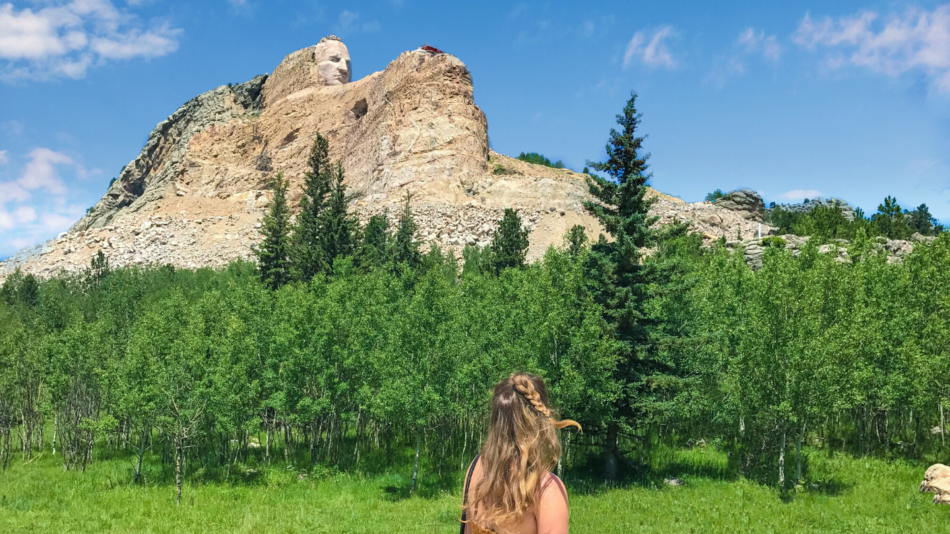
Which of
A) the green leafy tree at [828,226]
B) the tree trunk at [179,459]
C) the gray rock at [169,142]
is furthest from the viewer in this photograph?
the gray rock at [169,142]

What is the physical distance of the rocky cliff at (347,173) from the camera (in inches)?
3472

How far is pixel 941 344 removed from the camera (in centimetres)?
2431

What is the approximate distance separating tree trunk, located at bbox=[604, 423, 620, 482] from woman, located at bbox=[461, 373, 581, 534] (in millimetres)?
21333

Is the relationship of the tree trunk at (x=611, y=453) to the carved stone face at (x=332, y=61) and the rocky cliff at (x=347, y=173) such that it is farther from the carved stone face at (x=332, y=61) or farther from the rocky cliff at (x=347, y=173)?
the carved stone face at (x=332, y=61)

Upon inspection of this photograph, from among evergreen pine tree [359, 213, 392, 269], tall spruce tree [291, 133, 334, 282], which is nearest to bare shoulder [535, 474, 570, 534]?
tall spruce tree [291, 133, 334, 282]

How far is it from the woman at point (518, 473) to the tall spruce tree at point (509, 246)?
154 feet

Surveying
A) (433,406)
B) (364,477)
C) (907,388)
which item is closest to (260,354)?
(364,477)

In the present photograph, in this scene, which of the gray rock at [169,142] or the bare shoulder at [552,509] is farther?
the gray rock at [169,142]

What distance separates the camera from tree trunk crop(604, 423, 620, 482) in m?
23.2

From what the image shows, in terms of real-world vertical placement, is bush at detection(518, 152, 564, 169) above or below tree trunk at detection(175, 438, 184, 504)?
above

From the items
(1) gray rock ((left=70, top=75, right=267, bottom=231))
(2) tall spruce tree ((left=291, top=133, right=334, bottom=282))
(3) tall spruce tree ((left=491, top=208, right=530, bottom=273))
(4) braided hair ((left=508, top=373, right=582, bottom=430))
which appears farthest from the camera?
(1) gray rock ((left=70, top=75, right=267, bottom=231))

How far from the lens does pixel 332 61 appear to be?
409 feet

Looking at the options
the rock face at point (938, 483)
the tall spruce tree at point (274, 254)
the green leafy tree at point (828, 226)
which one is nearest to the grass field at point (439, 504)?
the rock face at point (938, 483)

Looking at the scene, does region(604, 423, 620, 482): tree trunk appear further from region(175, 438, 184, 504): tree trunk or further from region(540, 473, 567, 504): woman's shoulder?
region(540, 473, 567, 504): woman's shoulder
